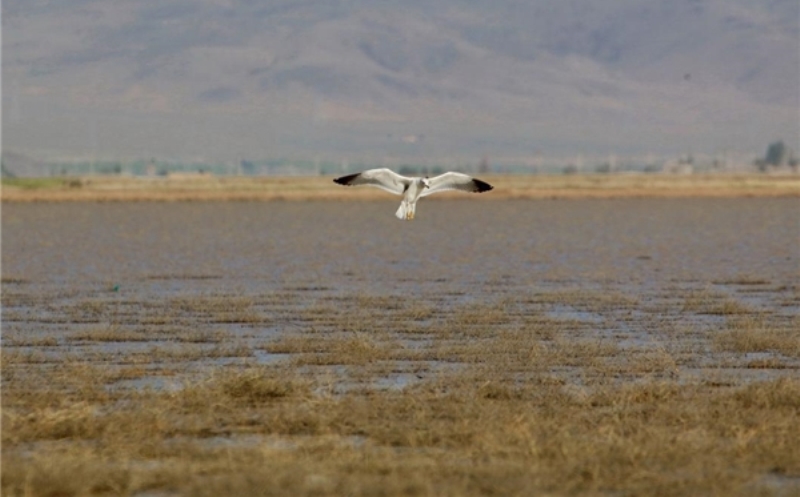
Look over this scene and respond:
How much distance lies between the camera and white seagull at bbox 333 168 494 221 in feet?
58.2

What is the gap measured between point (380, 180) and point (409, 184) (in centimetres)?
49

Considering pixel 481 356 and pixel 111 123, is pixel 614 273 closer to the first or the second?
pixel 481 356

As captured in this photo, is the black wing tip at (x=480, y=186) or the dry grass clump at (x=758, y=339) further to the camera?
the black wing tip at (x=480, y=186)

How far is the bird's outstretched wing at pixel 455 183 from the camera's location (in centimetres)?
1816

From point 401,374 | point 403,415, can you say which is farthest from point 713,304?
point 403,415

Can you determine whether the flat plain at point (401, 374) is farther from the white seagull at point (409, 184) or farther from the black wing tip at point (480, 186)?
the black wing tip at point (480, 186)

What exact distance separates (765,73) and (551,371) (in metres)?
189

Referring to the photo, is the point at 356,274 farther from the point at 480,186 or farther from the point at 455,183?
the point at 480,186

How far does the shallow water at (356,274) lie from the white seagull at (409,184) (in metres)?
1.54

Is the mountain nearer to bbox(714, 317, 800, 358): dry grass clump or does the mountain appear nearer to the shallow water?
the shallow water

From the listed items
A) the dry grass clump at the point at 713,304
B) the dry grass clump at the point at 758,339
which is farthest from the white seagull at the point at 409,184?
the dry grass clump at the point at 713,304

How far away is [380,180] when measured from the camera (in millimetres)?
17969

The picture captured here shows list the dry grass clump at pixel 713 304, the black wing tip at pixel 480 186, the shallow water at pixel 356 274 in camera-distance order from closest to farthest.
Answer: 1. the black wing tip at pixel 480 186
2. the shallow water at pixel 356 274
3. the dry grass clump at pixel 713 304

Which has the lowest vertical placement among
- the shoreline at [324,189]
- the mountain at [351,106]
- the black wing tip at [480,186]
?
the shoreline at [324,189]
